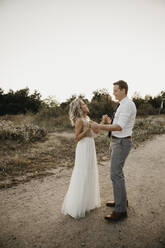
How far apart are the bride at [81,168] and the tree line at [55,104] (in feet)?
58.9

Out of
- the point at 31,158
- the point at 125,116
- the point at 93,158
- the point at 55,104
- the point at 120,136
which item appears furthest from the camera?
the point at 55,104

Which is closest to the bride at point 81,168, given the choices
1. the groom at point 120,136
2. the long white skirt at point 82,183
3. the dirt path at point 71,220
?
the long white skirt at point 82,183

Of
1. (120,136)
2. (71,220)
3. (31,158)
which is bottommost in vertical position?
(71,220)

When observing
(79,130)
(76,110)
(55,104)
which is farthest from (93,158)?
(55,104)

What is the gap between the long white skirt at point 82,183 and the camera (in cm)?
307

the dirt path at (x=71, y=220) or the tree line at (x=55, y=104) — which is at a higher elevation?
the tree line at (x=55, y=104)

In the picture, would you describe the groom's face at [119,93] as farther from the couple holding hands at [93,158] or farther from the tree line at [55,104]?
the tree line at [55,104]

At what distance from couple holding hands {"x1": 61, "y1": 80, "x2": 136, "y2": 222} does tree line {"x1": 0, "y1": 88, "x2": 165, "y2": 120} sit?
58.9ft

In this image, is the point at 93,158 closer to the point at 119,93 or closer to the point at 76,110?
the point at 76,110

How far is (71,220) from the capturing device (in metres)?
3.03

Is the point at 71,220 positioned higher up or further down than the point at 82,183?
further down

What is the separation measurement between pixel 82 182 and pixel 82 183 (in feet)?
0.06

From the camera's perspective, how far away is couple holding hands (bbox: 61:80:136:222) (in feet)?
9.19

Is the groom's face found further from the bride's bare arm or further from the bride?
the bride's bare arm
